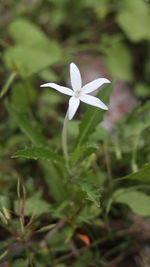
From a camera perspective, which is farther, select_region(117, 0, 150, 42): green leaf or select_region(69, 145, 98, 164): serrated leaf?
select_region(117, 0, 150, 42): green leaf

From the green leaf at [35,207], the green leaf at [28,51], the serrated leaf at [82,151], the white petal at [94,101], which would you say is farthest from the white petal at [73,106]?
the green leaf at [28,51]

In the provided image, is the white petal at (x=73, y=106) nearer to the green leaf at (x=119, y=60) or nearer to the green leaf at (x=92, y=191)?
the green leaf at (x=92, y=191)

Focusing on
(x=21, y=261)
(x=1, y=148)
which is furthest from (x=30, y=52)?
(x=21, y=261)

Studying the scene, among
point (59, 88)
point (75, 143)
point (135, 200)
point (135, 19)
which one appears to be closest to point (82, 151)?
point (75, 143)

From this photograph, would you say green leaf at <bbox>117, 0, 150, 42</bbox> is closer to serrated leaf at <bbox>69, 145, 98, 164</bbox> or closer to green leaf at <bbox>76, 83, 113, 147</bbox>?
green leaf at <bbox>76, 83, 113, 147</bbox>

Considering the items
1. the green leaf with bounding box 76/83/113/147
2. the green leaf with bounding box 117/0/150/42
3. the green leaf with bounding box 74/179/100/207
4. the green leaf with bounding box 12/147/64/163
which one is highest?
the green leaf with bounding box 117/0/150/42

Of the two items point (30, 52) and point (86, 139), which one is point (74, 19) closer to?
point (30, 52)

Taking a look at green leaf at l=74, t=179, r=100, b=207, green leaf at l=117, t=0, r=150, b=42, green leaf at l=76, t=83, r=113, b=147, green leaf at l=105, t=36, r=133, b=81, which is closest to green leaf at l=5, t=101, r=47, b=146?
green leaf at l=76, t=83, r=113, b=147
